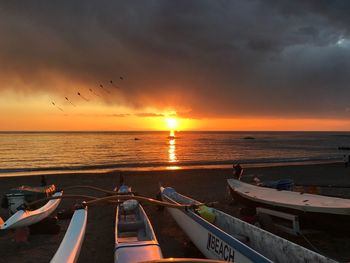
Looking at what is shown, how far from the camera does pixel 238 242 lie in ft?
18.0

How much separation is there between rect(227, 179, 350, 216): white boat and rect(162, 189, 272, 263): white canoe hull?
9.69 ft

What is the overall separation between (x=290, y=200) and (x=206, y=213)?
287 cm

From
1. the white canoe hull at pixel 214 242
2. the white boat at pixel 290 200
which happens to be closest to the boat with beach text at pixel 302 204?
the white boat at pixel 290 200

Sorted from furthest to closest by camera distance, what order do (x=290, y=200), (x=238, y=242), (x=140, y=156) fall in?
1. (x=140, y=156)
2. (x=290, y=200)
3. (x=238, y=242)

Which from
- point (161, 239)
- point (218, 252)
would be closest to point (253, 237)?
point (218, 252)

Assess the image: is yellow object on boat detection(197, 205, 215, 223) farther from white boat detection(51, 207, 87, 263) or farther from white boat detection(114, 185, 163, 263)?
white boat detection(51, 207, 87, 263)

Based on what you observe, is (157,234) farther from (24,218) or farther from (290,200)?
(290,200)

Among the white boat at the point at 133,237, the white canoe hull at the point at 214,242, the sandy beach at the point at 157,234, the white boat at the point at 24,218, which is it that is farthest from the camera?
the white boat at the point at 24,218

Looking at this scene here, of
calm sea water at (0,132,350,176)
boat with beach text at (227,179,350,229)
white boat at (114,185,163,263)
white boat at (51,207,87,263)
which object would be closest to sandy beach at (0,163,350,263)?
white boat at (114,185,163,263)

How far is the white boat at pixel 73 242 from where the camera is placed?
556 centimetres

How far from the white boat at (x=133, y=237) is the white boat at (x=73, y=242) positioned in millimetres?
724

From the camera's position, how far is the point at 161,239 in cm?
904

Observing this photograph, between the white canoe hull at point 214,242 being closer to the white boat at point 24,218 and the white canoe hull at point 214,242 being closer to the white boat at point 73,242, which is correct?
the white boat at point 73,242

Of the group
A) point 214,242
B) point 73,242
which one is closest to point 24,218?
point 73,242
